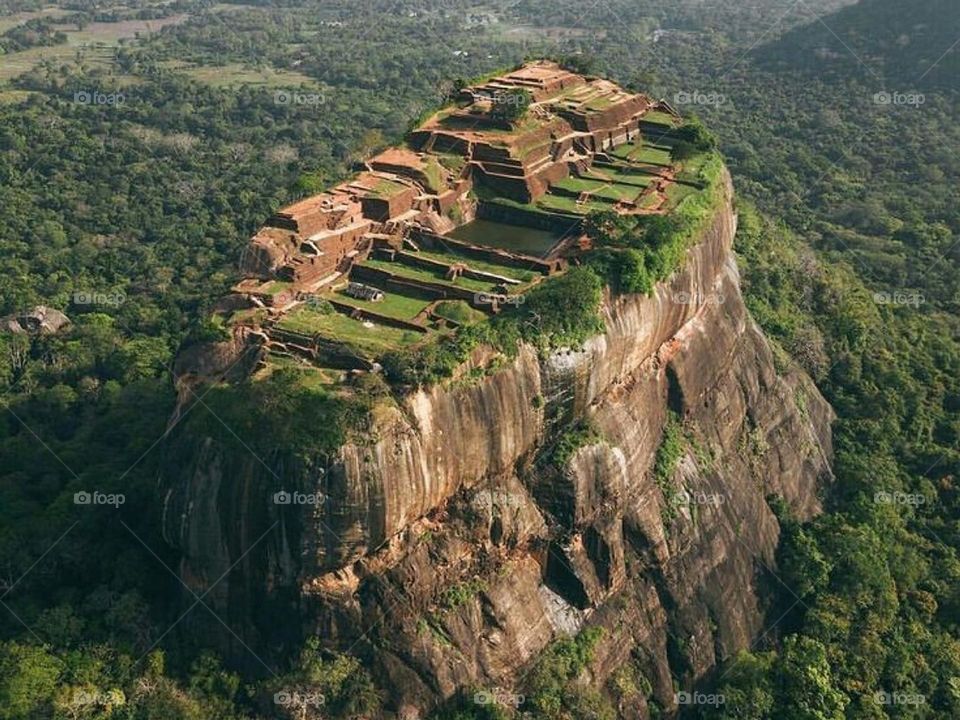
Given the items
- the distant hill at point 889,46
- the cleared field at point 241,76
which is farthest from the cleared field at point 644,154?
the cleared field at point 241,76

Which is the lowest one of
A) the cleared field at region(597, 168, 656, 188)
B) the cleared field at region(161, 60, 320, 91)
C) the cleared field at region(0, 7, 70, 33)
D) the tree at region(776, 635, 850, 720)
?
the cleared field at region(0, 7, 70, 33)

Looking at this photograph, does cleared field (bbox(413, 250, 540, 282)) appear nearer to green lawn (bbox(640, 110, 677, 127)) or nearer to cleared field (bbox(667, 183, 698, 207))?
cleared field (bbox(667, 183, 698, 207))

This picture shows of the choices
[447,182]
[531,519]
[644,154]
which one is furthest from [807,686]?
[644,154]

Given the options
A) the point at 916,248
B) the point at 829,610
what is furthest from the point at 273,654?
the point at 916,248

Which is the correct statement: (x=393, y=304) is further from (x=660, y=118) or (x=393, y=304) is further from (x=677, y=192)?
(x=660, y=118)

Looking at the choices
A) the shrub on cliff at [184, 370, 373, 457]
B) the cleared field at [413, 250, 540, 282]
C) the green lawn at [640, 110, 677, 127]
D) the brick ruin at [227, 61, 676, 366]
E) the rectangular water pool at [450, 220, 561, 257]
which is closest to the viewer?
the shrub on cliff at [184, 370, 373, 457]

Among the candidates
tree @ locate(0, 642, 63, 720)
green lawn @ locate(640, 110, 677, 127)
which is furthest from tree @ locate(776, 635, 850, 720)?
green lawn @ locate(640, 110, 677, 127)
